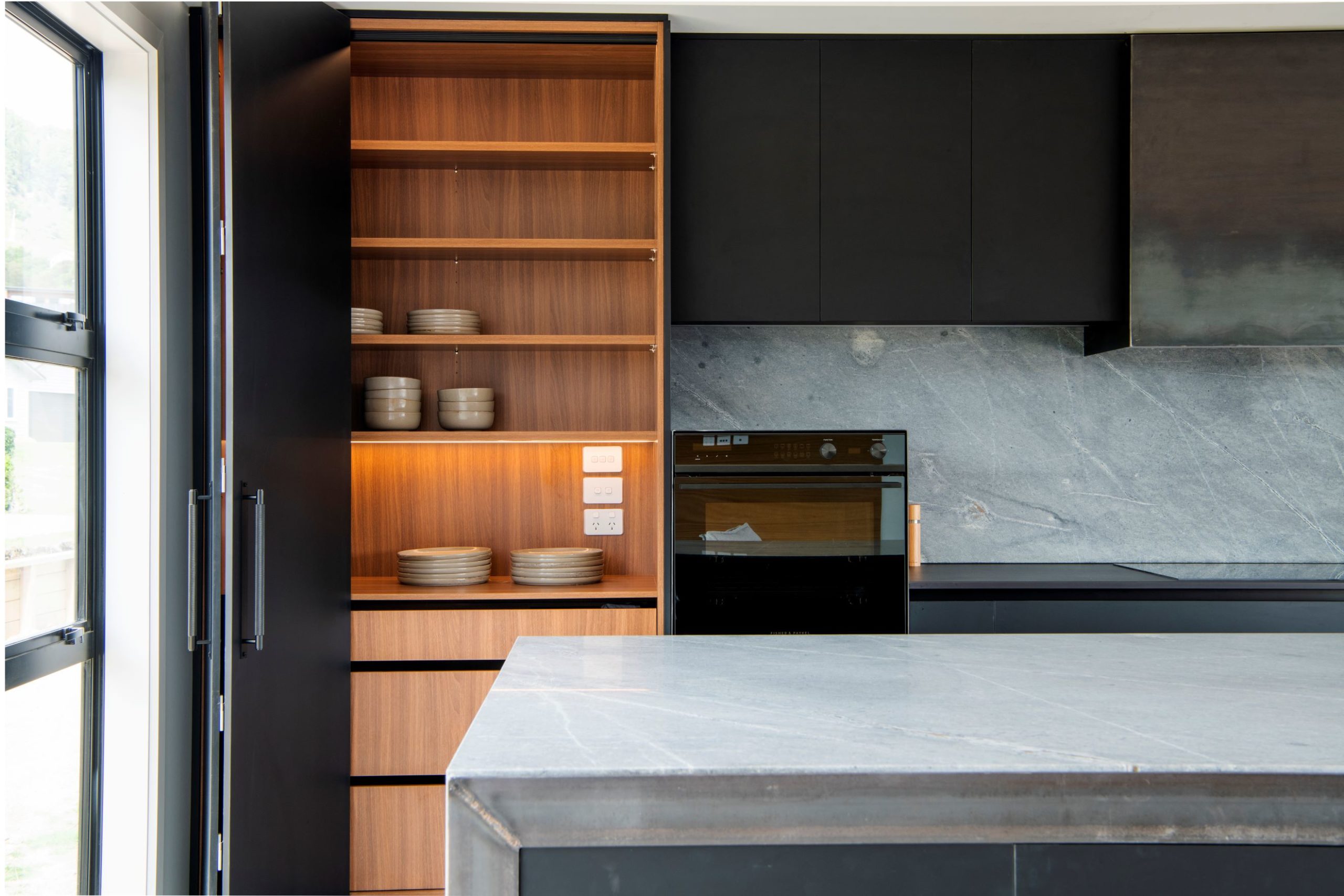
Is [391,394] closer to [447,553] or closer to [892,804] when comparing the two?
[447,553]

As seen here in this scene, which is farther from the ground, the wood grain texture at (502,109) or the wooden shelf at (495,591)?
the wood grain texture at (502,109)

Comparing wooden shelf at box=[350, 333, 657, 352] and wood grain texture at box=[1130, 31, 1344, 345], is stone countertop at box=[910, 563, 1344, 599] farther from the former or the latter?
wooden shelf at box=[350, 333, 657, 352]

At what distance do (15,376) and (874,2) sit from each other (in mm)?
2298

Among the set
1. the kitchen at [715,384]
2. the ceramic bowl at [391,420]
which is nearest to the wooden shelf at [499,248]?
the kitchen at [715,384]

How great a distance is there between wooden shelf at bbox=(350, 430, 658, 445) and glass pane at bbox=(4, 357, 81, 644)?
869mm

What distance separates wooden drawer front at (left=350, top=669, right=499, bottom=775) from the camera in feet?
8.59

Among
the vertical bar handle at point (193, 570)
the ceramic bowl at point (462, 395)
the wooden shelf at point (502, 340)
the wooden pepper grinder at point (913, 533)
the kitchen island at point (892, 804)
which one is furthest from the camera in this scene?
the wooden pepper grinder at point (913, 533)

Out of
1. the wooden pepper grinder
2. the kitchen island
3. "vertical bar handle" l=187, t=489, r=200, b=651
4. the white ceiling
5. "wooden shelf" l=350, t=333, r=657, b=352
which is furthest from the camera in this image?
the wooden pepper grinder

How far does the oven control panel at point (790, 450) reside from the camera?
2.60 m

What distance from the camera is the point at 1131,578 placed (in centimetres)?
272

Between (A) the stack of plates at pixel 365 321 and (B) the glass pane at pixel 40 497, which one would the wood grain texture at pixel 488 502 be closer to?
(A) the stack of plates at pixel 365 321

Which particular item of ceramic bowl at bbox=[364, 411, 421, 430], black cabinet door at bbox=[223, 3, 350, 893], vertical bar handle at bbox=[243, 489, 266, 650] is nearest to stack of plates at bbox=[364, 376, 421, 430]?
ceramic bowl at bbox=[364, 411, 421, 430]

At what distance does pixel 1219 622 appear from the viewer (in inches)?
103

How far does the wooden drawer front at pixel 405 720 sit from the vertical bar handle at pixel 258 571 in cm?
69
